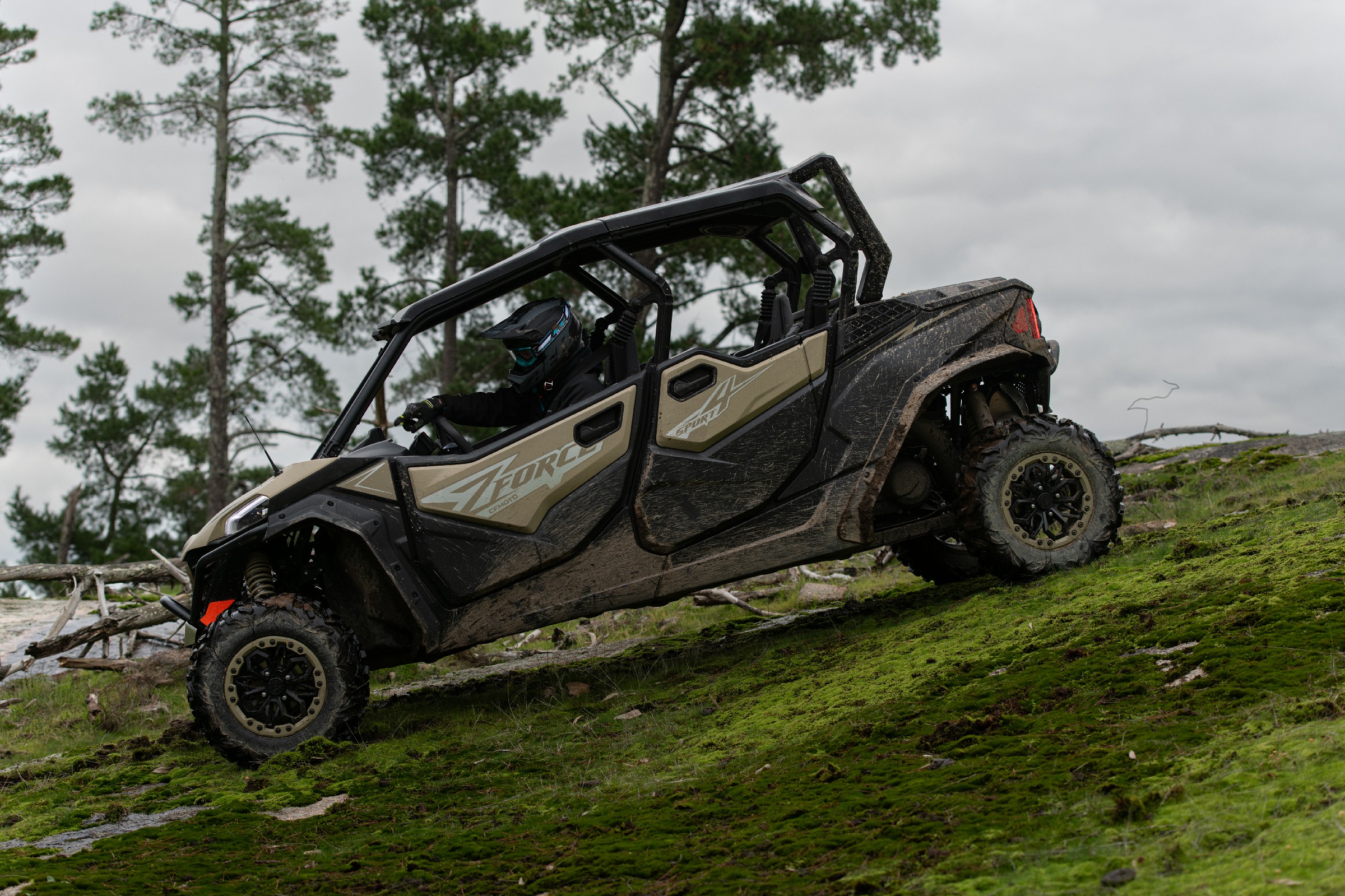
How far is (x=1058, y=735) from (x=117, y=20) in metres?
22.3

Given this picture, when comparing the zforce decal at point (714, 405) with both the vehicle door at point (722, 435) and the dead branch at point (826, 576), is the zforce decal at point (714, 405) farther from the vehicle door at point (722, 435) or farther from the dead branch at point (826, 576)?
the dead branch at point (826, 576)

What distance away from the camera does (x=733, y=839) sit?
3295mm

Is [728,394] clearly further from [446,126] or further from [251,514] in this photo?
[446,126]

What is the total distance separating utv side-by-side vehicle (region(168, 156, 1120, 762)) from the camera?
5430 millimetres

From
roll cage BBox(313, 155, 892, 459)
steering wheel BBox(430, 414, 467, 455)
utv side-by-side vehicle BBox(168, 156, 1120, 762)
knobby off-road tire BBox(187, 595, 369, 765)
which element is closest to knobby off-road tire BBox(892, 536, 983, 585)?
utv side-by-side vehicle BBox(168, 156, 1120, 762)

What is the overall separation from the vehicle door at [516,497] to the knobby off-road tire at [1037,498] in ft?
6.23

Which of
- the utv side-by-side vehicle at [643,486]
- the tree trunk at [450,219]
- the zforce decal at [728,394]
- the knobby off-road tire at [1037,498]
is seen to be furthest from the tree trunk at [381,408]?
the tree trunk at [450,219]

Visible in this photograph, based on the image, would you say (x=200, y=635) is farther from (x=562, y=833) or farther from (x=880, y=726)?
(x=880, y=726)

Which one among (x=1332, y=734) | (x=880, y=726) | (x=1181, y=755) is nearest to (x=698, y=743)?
(x=880, y=726)

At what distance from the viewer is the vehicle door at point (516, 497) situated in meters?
5.48

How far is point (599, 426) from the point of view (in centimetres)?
559

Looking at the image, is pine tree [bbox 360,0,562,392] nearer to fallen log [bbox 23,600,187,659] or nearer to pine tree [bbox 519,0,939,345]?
pine tree [bbox 519,0,939,345]

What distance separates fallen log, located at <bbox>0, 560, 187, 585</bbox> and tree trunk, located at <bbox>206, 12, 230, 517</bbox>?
11.8 metres

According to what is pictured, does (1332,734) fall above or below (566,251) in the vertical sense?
below
